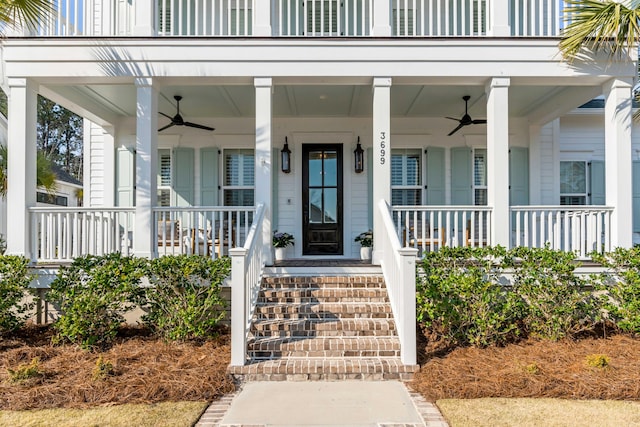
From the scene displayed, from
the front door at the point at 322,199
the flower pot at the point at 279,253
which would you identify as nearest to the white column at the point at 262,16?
the front door at the point at 322,199

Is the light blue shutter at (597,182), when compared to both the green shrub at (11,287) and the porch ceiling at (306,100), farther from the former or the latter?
the green shrub at (11,287)

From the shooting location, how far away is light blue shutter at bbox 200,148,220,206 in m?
8.08

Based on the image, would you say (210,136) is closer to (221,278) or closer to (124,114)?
(124,114)

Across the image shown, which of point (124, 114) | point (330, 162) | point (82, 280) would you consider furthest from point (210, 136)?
point (82, 280)

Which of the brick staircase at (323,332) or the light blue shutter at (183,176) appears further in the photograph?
the light blue shutter at (183,176)

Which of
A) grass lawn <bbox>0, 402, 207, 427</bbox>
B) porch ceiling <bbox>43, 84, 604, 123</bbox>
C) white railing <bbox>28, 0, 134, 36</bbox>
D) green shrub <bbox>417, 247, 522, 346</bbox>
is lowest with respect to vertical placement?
grass lawn <bbox>0, 402, 207, 427</bbox>

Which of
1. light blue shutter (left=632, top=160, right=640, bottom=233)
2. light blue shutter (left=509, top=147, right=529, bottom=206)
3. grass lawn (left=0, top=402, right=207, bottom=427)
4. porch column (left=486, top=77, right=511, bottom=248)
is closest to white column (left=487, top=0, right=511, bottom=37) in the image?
porch column (left=486, top=77, right=511, bottom=248)

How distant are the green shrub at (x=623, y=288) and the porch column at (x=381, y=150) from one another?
268 centimetres

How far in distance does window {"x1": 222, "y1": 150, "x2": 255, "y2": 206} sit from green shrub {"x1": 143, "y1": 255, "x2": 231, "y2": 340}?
10.8 ft

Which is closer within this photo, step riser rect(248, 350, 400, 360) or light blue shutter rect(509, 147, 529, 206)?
step riser rect(248, 350, 400, 360)

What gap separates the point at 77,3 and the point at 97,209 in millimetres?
3076

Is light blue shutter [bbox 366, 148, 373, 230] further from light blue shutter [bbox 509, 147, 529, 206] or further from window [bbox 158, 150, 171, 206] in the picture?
window [bbox 158, 150, 171, 206]

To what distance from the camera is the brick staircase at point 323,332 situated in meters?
A: 4.12

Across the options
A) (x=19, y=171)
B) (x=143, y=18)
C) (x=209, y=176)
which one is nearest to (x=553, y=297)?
(x=209, y=176)
